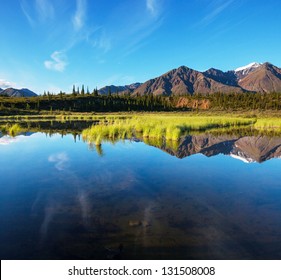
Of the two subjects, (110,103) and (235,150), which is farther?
(110,103)

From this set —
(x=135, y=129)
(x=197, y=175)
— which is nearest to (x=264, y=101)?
(x=135, y=129)

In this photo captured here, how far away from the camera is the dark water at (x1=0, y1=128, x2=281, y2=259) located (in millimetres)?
7285

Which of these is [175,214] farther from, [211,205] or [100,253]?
[100,253]

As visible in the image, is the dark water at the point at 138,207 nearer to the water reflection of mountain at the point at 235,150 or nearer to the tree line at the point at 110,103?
the water reflection of mountain at the point at 235,150

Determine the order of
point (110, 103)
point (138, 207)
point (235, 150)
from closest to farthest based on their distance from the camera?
1. point (138, 207)
2. point (235, 150)
3. point (110, 103)

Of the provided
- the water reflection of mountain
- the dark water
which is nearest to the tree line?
the water reflection of mountain

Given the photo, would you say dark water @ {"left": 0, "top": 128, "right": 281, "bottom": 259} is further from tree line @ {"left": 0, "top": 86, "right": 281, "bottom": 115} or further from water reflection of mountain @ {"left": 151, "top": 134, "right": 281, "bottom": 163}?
tree line @ {"left": 0, "top": 86, "right": 281, "bottom": 115}

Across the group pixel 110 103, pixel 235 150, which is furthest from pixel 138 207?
pixel 110 103

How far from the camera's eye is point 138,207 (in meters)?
10.3

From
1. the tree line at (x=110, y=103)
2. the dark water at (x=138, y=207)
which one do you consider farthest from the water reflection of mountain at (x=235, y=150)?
the tree line at (x=110, y=103)

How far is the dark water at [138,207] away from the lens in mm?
7285

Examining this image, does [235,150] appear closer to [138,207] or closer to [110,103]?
[138,207]

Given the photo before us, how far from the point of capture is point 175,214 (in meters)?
9.66

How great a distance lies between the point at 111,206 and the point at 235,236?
411 centimetres
